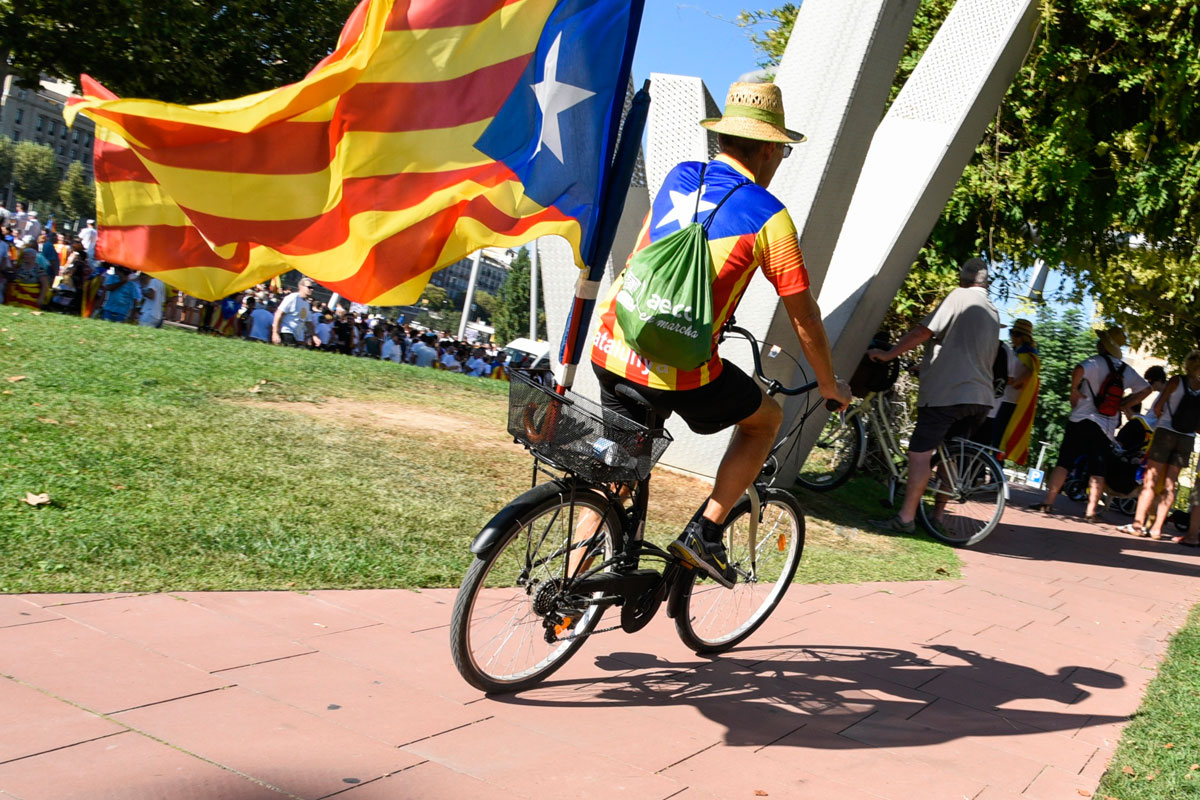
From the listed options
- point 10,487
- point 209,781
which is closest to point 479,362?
point 10,487

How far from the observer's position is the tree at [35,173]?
100875 millimetres

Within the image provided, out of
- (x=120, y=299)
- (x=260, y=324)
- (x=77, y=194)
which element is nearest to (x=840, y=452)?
(x=120, y=299)

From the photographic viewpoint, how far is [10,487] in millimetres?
4926

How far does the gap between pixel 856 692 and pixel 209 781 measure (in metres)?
2.75

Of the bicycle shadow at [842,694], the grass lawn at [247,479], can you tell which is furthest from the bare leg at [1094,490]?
the bicycle shadow at [842,694]

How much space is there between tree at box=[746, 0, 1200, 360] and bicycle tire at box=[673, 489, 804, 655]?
6951 millimetres

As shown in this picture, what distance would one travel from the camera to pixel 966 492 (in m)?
8.77

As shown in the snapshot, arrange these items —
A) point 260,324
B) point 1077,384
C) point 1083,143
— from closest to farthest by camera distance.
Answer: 1. point 1083,143
2. point 1077,384
3. point 260,324

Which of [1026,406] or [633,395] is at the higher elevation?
[1026,406]

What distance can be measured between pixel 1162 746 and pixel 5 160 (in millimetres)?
104957

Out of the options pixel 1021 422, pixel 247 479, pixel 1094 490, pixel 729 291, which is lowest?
pixel 247 479

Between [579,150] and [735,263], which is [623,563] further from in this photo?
[579,150]

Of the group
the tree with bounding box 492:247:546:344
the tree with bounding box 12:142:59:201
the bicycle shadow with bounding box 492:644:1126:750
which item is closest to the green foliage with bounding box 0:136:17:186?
the tree with bounding box 12:142:59:201

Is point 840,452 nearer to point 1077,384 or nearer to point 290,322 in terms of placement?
point 1077,384
